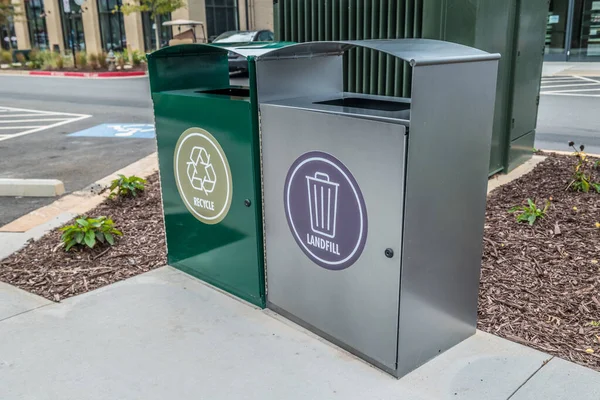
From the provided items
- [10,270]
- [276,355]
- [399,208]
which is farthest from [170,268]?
[399,208]

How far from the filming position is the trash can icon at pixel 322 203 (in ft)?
10.1

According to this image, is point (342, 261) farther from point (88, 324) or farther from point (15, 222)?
point (15, 222)

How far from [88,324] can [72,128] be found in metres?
8.97

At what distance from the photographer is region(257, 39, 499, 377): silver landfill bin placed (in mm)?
2738

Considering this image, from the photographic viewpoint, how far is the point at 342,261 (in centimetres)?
312

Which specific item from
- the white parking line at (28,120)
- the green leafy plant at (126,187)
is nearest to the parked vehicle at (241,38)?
the white parking line at (28,120)

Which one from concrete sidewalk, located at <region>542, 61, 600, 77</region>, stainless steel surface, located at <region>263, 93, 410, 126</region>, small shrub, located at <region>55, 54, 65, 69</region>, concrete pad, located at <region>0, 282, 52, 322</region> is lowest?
concrete pad, located at <region>0, 282, 52, 322</region>

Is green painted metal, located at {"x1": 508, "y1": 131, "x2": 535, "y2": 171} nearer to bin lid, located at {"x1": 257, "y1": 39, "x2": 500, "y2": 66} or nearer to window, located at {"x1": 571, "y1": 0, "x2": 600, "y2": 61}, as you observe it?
bin lid, located at {"x1": 257, "y1": 39, "x2": 500, "y2": 66}

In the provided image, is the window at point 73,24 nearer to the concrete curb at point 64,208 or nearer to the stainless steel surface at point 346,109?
the concrete curb at point 64,208

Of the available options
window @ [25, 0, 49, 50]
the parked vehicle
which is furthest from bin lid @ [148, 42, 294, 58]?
window @ [25, 0, 49, 50]

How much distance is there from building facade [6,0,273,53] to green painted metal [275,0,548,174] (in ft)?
93.9

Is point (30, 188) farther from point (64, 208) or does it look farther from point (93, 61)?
point (93, 61)

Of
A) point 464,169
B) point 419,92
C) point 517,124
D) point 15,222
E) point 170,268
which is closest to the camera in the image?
point 419,92

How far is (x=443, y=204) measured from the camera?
292 cm
